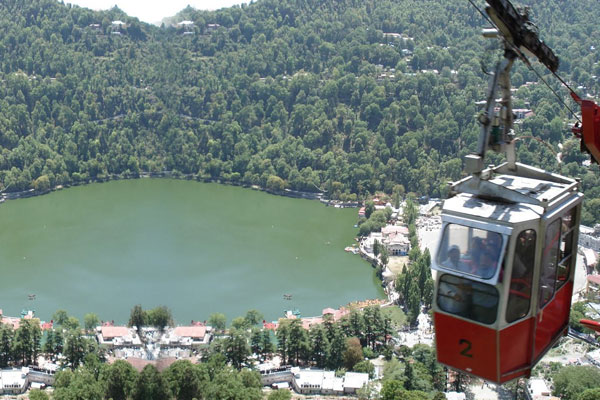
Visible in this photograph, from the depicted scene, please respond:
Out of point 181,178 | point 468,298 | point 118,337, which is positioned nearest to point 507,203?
point 468,298

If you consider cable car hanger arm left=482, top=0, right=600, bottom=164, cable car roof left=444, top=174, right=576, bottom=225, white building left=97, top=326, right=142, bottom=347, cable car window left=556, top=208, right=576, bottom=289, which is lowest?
white building left=97, top=326, right=142, bottom=347

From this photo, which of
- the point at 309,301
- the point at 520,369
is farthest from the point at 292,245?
the point at 520,369

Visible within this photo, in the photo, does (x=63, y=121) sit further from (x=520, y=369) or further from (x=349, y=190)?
(x=520, y=369)

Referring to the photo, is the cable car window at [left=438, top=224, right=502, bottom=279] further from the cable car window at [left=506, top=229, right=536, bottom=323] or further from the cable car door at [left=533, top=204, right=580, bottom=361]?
the cable car door at [left=533, top=204, right=580, bottom=361]

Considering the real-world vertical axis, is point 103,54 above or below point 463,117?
above

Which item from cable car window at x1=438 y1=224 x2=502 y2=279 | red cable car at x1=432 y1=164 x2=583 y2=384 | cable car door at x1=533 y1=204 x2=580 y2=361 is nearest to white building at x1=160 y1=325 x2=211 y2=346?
cable car door at x1=533 y1=204 x2=580 y2=361

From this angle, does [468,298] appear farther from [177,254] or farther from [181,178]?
[181,178]

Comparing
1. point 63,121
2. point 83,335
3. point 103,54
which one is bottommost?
point 83,335

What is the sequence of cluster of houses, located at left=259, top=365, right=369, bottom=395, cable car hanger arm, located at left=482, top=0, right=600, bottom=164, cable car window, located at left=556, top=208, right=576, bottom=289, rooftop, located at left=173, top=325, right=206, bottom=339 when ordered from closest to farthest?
cable car hanger arm, located at left=482, top=0, right=600, bottom=164 → cable car window, located at left=556, top=208, right=576, bottom=289 → cluster of houses, located at left=259, top=365, right=369, bottom=395 → rooftop, located at left=173, top=325, right=206, bottom=339
